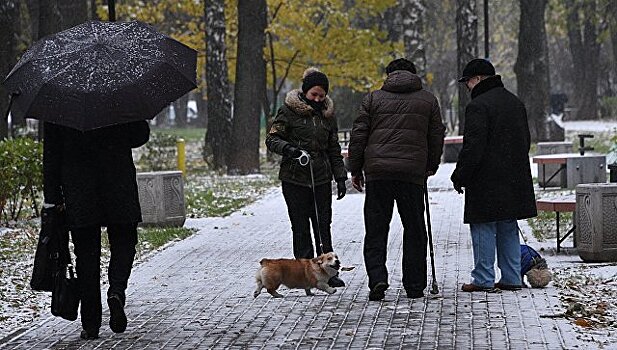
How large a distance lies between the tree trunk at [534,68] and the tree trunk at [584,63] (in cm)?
1466

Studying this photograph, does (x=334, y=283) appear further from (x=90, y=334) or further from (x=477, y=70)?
(x=90, y=334)

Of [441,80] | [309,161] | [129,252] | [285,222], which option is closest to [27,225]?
[285,222]

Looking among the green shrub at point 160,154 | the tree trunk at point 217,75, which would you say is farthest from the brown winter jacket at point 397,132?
the tree trunk at point 217,75

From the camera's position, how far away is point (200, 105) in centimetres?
8331

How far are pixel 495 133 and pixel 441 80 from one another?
52.7 m

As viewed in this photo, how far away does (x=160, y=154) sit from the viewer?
3017cm

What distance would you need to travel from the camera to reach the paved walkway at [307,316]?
27.8 ft

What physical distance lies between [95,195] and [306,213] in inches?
105

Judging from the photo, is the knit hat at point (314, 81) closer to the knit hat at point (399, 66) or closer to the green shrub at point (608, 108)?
the knit hat at point (399, 66)

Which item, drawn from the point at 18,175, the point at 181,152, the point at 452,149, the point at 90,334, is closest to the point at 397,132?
the point at 90,334

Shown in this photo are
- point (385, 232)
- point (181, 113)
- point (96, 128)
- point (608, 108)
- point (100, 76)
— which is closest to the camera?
point (96, 128)

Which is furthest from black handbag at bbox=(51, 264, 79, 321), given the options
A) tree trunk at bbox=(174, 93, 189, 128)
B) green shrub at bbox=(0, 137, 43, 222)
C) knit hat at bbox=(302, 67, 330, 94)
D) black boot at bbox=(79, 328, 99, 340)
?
tree trunk at bbox=(174, 93, 189, 128)

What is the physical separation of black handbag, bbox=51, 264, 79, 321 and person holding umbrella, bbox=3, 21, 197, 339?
0.24ft

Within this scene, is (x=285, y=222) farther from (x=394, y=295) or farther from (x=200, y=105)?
(x=200, y=105)
